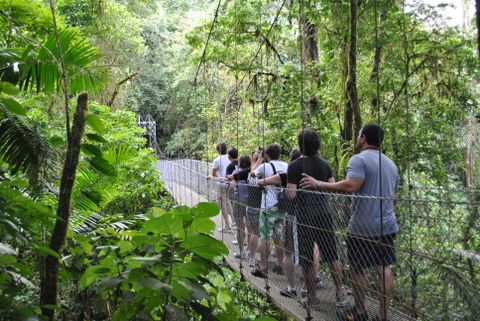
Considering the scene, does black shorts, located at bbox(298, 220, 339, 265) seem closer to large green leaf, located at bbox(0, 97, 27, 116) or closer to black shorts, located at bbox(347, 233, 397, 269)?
black shorts, located at bbox(347, 233, 397, 269)

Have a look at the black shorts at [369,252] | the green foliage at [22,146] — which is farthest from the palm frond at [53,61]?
the black shorts at [369,252]

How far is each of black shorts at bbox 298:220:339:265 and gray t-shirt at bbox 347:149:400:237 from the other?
0.59ft

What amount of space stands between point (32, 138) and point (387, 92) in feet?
11.8

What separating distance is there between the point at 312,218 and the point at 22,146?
1.19 meters

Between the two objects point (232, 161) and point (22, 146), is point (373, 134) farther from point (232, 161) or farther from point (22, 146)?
point (232, 161)

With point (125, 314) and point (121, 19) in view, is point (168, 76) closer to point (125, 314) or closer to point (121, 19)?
Result: point (121, 19)

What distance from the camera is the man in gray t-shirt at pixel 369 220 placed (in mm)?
1678

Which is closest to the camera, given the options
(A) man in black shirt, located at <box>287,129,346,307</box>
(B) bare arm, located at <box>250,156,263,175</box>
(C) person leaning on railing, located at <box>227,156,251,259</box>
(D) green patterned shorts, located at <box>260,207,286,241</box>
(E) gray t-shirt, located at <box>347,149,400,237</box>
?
(E) gray t-shirt, located at <box>347,149,400,237</box>

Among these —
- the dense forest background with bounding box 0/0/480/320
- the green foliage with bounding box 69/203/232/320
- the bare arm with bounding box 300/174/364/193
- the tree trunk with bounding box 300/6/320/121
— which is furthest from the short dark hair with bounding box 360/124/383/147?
the tree trunk with bounding box 300/6/320/121

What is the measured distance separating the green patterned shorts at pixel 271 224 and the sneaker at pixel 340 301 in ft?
1.55

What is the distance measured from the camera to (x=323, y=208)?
1991 millimetres

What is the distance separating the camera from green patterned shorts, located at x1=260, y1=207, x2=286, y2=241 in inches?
92.5

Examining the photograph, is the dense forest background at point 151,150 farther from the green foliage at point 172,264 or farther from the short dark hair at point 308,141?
the short dark hair at point 308,141

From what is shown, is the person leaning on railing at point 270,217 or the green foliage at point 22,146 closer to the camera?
the green foliage at point 22,146
